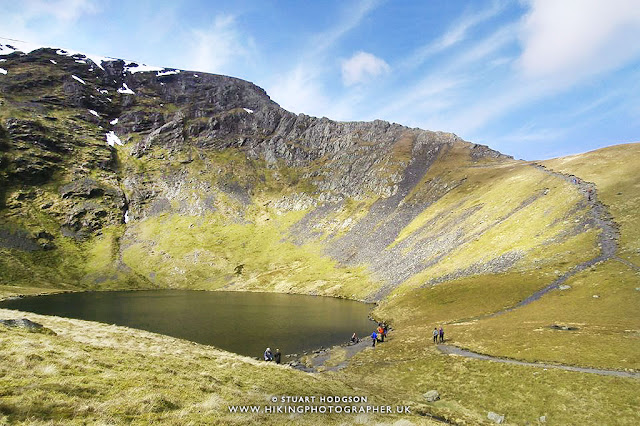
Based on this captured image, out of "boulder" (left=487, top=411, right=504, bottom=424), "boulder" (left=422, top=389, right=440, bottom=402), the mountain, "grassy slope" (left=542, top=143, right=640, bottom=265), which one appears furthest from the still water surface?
"grassy slope" (left=542, top=143, right=640, bottom=265)

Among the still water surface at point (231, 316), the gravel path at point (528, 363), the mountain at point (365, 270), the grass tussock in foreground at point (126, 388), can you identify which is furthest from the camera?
the still water surface at point (231, 316)

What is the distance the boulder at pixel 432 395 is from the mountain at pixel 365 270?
654 millimetres

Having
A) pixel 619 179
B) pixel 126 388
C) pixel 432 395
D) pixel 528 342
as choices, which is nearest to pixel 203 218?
pixel 528 342

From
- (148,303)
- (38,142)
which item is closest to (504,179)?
(148,303)

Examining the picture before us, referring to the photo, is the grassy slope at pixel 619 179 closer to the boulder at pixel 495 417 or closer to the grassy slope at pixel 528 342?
the grassy slope at pixel 528 342

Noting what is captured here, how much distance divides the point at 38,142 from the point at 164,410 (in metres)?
227

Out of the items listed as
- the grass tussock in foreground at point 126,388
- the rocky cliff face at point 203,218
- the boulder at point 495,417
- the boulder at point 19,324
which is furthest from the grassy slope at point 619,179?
the boulder at point 19,324

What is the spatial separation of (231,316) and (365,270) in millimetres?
54682

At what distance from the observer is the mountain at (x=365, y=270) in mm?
20203

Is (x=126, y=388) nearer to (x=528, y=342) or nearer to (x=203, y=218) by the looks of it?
(x=528, y=342)

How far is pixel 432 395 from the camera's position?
A: 3216cm

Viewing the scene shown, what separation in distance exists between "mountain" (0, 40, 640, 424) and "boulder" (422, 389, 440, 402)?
65 centimetres

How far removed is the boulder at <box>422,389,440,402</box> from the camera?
104ft

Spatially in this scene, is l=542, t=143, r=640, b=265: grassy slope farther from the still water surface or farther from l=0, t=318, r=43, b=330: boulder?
l=0, t=318, r=43, b=330: boulder
